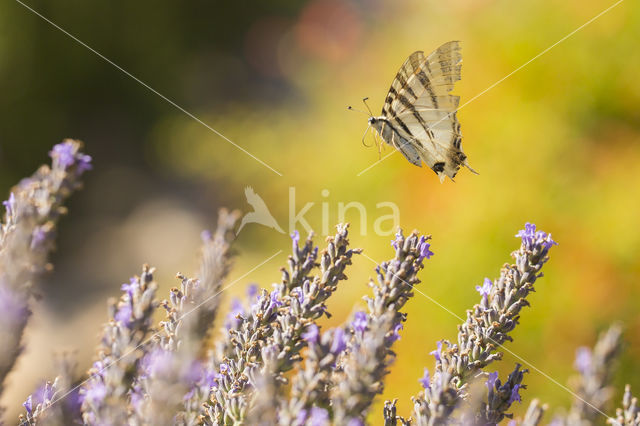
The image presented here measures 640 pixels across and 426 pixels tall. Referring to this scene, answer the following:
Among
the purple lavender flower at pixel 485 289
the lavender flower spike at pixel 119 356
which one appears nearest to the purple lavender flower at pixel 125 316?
the lavender flower spike at pixel 119 356

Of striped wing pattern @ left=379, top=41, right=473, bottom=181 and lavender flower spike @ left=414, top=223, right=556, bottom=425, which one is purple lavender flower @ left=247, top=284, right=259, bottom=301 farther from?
striped wing pattern @ left=379, top=41, right=473, bottom=181

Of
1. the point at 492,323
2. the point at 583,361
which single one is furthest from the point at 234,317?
the point at 583,361

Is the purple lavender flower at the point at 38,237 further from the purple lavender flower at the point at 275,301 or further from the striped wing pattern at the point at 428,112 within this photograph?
the striped wing pattern at the point at 428,112

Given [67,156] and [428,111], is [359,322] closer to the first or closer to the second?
[67,156]

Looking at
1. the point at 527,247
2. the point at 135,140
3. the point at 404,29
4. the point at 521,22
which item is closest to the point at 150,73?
the point at 135,140

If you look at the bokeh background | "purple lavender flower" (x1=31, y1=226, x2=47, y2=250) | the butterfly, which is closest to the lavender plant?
"purple lavender flower" (x1=31, y1=226, x2=47, y2=250)

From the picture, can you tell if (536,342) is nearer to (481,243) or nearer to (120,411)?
(481,243)
